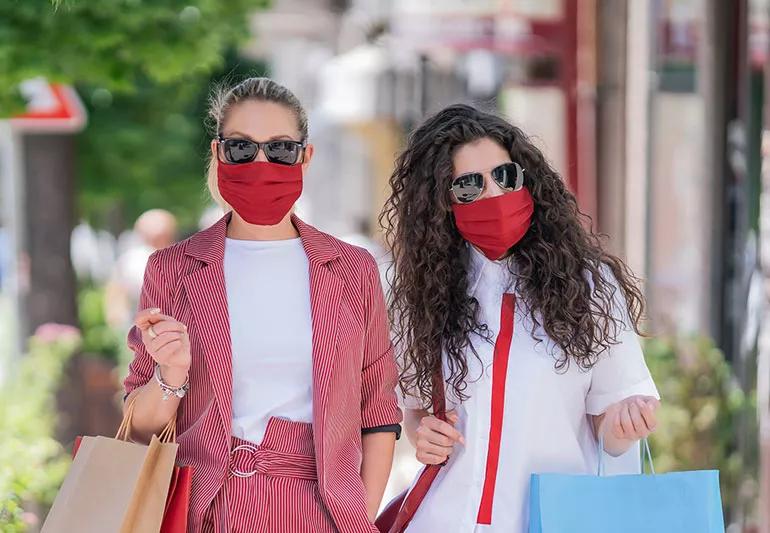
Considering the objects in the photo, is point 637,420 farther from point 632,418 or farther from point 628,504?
point 628,504

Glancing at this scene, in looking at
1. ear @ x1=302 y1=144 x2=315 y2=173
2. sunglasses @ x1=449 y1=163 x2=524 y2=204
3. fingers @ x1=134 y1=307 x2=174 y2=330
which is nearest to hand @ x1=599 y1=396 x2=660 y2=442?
sunglasses @ x1=449 y1=163 x2=524 y2=204

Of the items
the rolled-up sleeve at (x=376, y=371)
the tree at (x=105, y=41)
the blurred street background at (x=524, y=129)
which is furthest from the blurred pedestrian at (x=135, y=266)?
the rolled-up sleeve at (x=376, y=371)

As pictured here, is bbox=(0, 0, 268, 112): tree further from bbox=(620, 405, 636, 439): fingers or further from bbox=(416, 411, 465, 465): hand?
bbox=(620, 405, 636, 439): fingers

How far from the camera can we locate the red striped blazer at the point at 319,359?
11.3 ft

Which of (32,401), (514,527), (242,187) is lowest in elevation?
(32,401)

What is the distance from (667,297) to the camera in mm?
9727

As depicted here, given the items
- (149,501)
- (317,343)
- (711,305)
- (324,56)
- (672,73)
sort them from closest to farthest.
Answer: (149,501)
(317,343)
(711,305)
(672,73)
(324,56)

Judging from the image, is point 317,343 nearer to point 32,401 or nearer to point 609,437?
point 609,437

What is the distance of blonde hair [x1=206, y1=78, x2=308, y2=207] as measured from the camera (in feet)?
12.2

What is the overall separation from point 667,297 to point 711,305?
4.95ft

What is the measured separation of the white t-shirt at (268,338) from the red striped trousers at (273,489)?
35mm

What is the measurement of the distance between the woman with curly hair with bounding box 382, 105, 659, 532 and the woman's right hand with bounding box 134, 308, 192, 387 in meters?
0.64

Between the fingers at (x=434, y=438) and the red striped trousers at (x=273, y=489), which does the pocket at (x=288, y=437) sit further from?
the fingers at (x=434, y=438)

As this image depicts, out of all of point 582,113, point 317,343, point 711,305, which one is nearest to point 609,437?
point 317,343
